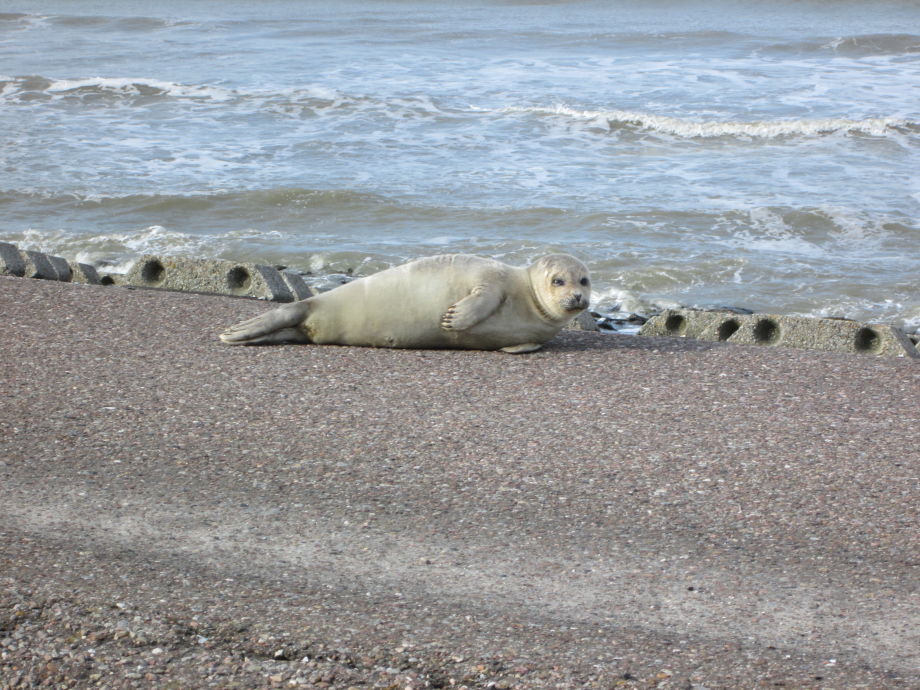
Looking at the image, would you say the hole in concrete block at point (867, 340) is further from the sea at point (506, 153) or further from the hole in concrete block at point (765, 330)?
the sea at point (506, 153)

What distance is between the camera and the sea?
31.9ft

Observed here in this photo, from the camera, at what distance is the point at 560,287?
5.59 m

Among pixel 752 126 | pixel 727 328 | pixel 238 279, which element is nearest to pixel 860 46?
pixel 752 126

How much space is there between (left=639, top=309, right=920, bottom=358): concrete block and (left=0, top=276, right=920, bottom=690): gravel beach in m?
0.66

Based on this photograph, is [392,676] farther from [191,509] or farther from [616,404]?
[616,404]

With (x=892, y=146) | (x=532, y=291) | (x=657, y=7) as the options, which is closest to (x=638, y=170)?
(x=892, y=146)

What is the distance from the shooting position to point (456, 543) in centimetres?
356

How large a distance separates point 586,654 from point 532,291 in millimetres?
2961

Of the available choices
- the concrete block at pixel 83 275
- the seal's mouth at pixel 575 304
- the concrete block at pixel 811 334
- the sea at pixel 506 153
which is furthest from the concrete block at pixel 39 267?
the concrete block at pixel 811 334

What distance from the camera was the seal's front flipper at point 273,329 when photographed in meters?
5.57

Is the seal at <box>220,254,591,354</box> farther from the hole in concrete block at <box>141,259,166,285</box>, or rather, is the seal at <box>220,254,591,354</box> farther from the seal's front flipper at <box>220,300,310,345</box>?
the hole in concrete block at <box>141,259,166,285</box>

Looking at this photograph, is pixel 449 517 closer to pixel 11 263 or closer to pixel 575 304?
pixel 575 304

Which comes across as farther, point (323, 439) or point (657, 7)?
point (657, 7)

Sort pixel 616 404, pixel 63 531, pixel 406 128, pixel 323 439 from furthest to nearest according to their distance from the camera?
pixel 406 128 < pixel 616 404 < pixel 323 439 < pixel 63 531
